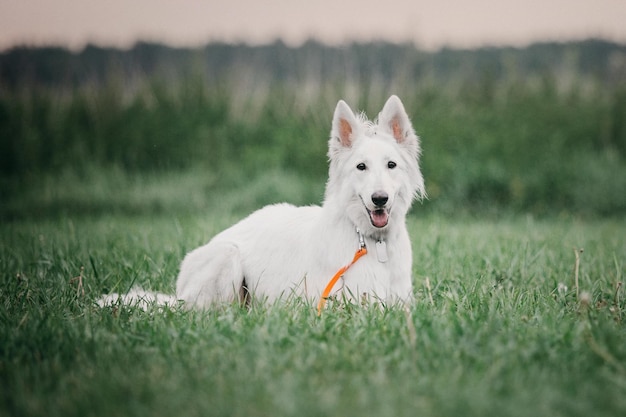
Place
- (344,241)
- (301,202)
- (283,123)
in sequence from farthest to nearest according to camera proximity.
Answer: (283,123) → (301,202) → (344,241)

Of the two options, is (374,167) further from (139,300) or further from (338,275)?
(139,300)

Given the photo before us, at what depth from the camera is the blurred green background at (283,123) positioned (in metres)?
10.2

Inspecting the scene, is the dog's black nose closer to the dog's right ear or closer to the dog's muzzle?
the dog's muzzle

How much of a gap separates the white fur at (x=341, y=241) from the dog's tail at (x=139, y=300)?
16 millimetres

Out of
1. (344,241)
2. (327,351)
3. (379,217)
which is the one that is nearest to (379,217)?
(379,217)

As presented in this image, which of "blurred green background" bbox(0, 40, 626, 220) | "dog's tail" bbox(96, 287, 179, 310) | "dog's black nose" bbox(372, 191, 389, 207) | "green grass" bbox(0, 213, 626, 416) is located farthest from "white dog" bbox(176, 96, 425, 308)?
"blurred green background" bbox(0, 40, 626, 220)

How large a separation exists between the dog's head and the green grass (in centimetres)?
72

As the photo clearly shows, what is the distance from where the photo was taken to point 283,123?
12.1 metres

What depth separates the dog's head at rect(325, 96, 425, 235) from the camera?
166 inches

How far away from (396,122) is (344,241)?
3.28 ft

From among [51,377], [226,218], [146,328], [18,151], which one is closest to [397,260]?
[146,328]

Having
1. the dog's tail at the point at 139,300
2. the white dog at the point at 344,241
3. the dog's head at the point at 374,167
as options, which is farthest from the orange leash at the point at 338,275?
the dog's tail at the point at 139,300

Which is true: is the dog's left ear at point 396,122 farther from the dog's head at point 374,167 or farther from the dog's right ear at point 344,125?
the dog's right ear at point 344,125

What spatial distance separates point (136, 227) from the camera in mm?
8148
